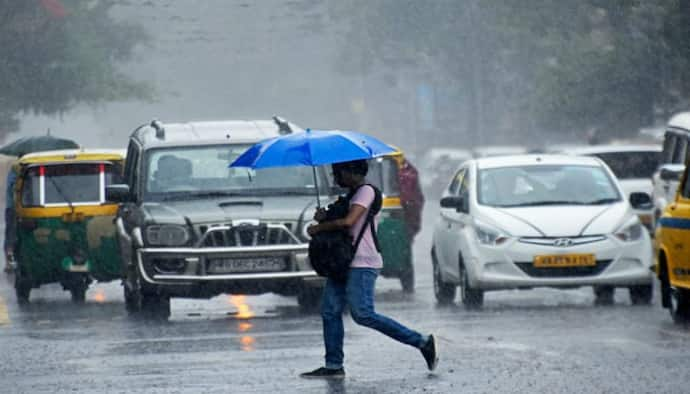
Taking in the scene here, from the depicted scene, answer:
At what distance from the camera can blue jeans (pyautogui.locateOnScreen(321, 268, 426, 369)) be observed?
41.6 ft

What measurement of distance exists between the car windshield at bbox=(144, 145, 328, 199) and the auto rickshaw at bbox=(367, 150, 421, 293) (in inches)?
84.1

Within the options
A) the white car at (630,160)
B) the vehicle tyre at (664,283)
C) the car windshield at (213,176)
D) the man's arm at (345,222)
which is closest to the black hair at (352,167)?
the man's arm at (345,222)

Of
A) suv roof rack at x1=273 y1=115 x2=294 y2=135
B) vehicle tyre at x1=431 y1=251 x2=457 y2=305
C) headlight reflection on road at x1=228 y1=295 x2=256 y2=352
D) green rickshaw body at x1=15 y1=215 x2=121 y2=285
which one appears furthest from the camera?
green rickshaw body at x1=15 y1=215 x2=121 y2=285

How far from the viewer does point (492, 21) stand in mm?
64312

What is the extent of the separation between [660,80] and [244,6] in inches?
567

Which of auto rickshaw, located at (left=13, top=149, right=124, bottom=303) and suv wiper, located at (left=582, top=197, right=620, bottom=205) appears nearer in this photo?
suv wiper, located at (left=582, top=197, right=620, bottom=205)

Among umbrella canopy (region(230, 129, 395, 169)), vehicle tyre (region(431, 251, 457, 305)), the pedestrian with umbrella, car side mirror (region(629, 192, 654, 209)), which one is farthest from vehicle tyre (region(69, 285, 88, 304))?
the pedestrian with umbrella

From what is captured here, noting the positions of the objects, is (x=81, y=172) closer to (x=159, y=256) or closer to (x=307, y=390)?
(x=159, y=256)

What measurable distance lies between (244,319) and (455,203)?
2876 mm

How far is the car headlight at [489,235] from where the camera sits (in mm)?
19219

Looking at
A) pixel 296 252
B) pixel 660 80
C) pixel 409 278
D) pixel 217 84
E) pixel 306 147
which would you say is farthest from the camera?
pixel 217 84

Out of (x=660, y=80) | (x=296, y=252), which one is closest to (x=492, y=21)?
(x=660, y=80)

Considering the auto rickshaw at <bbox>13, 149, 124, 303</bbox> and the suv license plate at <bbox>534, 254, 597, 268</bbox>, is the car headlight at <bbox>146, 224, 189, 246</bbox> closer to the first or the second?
the suv license plate at <bbox>534, 254, 597, 268</bbox>

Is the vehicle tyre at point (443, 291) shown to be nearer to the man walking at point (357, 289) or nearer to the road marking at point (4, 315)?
the road marking at point (4, 315)
